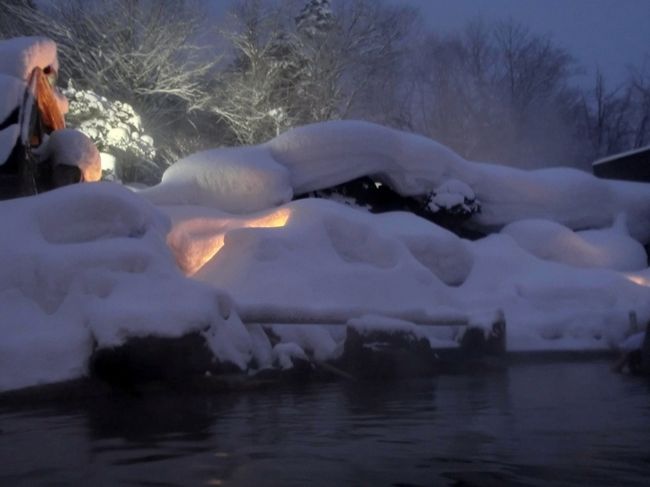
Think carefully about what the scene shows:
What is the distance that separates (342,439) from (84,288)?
11.4ft

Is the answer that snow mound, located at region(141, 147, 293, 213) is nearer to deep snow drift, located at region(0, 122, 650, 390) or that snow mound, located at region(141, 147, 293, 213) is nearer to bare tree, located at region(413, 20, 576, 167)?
deep snow drift, located at region(0, 122, 650, 390)

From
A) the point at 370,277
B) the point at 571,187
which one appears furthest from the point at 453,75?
the point at 370,277

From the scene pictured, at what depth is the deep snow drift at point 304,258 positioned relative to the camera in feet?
21.8

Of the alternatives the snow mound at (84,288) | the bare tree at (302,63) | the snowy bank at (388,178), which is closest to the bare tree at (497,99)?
the bare tree at (302,63)

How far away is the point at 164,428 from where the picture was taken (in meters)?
4.58

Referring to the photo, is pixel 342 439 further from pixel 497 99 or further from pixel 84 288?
pixel 497 99

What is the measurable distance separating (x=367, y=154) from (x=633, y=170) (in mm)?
8010

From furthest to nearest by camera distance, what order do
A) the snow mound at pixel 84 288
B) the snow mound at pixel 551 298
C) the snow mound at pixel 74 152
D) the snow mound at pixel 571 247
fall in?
the snow mound at pixel 571 247 → the snow mound at pixel 74 152 → the snow mound at pixel 551 298 → the snow mound at pixel 84 288

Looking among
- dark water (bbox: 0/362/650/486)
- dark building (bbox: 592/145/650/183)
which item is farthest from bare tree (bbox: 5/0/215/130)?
dark water (bbox: 0/362/650/486)

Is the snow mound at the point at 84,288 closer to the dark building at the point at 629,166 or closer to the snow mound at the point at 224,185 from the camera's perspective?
the snow mound at the point at 224,185

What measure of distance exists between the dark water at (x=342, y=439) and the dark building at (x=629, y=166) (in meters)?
12.9

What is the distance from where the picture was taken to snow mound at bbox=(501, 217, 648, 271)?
1355 cm

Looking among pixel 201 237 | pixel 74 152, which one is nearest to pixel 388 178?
pixel 201 237

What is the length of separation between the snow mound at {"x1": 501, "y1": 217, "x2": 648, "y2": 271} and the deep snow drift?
3 cm
